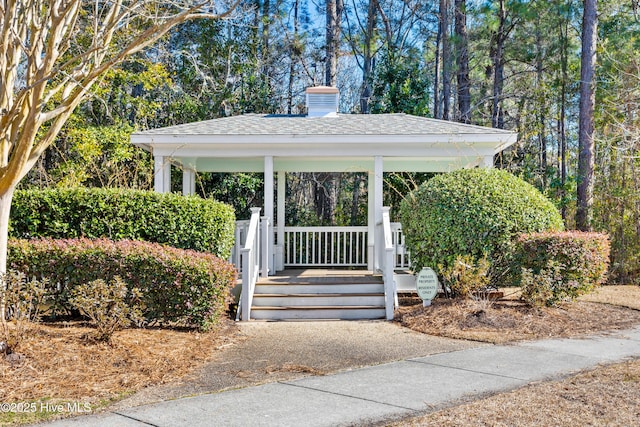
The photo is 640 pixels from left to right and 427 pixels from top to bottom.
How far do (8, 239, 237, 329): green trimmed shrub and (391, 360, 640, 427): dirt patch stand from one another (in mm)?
4008

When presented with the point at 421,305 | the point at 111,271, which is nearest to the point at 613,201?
the point at 421,305

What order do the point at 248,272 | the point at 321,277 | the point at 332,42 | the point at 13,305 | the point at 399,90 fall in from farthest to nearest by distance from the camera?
the point at 332,42, the point at 399,90, the point at 321,277, the point at 248,272, the point at 13,305

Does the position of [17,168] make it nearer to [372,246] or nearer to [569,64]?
Result: [372,246]

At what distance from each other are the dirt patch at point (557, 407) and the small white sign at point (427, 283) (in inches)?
160

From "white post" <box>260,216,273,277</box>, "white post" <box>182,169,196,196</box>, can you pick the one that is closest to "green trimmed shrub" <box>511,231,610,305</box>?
"white post" <box>260,216,273,277</box>

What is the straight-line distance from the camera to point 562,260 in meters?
9.32

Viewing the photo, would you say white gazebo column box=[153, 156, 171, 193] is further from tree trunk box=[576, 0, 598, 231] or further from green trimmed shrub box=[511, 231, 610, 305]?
tree trunk box=[576, 0, 598, 231]

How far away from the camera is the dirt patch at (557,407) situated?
4410 millimetres

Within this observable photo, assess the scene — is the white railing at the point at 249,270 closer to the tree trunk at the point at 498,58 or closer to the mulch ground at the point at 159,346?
the mulch ground at the point at 159,346

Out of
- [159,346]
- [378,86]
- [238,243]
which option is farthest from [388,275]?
[378,86]

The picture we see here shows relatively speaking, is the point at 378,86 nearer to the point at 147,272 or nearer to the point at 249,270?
the point at 249,270

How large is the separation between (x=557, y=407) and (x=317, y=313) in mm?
5236

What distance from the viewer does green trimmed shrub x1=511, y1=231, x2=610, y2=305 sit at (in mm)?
9266

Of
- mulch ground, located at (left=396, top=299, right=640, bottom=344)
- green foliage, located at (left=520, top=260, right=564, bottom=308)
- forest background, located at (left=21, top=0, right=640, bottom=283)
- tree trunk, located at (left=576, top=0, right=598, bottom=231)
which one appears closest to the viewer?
mulch ground, located at (left=396, top=299, right=640, bottom=344)
